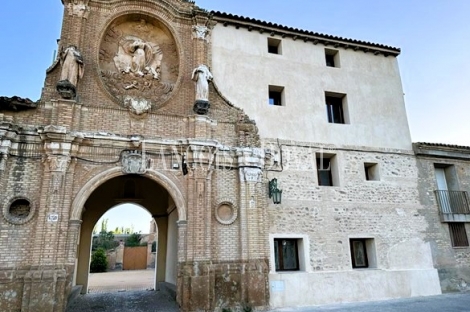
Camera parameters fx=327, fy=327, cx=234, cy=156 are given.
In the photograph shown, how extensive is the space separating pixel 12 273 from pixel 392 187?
1129 cm

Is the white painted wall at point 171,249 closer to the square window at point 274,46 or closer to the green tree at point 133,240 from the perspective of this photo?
the square window at point 274,46

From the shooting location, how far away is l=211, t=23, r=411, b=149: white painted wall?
1073 cm

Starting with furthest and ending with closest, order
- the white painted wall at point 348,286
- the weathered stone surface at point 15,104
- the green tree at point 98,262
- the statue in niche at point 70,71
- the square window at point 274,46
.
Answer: the green tree at point 98,262
the square window at point 274,46
the white painted wall at point 348,286
the statue in niche at point 70,71
the weathered stone surface at point 15,104

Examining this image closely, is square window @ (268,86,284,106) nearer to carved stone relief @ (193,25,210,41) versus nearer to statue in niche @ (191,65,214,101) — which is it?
statue in niche @ (191,65,214,101)

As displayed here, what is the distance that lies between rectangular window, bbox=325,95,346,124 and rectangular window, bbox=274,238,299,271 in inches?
186

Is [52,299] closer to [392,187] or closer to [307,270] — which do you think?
[307,270]

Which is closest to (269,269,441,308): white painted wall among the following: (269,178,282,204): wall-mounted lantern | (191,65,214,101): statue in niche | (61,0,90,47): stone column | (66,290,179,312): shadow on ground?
(269,178,282,204): wall-mounted lantern

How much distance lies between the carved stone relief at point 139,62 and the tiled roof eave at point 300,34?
6.66ft

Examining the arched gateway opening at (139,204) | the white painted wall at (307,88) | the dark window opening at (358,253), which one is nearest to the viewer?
the dark window opening at (358,253)

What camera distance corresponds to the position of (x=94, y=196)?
1236 cm

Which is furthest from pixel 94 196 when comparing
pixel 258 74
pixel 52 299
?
pixel 258 74

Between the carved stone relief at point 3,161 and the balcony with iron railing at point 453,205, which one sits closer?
the carved stone relief at point 3,161

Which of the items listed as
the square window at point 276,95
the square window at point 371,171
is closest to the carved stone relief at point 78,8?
the square window at point 276,95

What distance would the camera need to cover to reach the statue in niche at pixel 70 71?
27.7 feet
